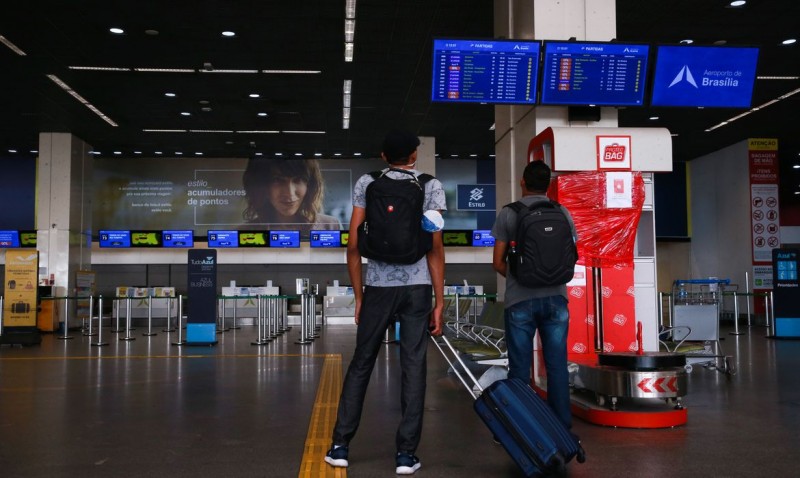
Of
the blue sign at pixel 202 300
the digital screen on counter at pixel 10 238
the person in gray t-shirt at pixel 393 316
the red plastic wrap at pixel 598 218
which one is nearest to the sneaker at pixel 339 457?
the person in gray t-shirt at pixel 393 316

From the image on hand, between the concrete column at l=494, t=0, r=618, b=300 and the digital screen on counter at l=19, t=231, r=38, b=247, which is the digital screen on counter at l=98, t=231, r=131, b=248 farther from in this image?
the concrete column at l=494, t=0, r=618, b=300

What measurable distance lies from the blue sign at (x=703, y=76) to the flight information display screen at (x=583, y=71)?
385mm

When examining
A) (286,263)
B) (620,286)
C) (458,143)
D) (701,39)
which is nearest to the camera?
(620,286)

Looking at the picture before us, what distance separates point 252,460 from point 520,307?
177 centimetres

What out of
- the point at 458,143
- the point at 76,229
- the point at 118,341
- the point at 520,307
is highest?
the point at 458,143

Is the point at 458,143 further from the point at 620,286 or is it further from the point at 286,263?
the point at 620,286

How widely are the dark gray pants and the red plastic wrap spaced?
2.64 m

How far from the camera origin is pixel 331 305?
19.7 metres

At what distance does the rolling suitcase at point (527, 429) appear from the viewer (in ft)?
11.4

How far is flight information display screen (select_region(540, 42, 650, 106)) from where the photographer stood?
681 cm

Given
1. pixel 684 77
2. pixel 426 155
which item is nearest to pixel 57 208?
pixel 426 155

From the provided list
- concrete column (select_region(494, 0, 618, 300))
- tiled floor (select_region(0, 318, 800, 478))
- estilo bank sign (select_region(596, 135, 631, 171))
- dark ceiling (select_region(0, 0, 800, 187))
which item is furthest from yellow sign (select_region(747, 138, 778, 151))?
estilo bank sign (select_region(596, 135, 631, 171))

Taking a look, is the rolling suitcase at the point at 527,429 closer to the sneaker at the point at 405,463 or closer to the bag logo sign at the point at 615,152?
the sneaker at the point at 405,463

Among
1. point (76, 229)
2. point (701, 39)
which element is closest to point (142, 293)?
point (76, 229)
